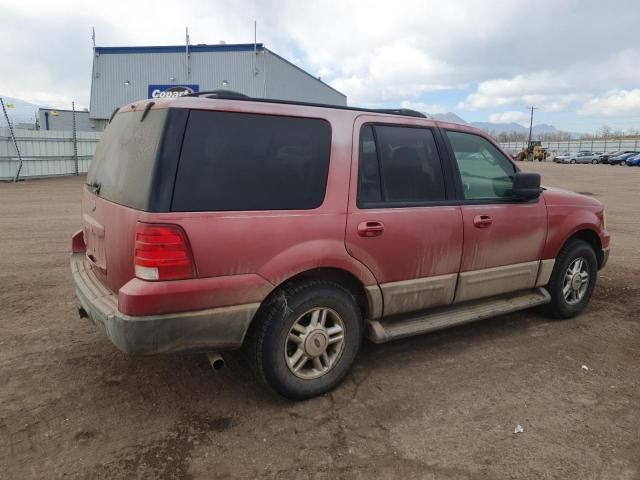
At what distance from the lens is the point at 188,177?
279cm

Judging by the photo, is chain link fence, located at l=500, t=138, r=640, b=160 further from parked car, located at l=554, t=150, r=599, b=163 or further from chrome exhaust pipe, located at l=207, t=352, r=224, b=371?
chrome exhaust pipe, located at l=207, t=352, r=224, b=371

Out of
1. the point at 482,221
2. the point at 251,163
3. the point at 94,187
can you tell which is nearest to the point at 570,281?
the point at 482,221

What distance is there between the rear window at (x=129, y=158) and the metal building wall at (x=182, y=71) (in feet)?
87.1

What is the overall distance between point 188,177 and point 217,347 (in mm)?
1017

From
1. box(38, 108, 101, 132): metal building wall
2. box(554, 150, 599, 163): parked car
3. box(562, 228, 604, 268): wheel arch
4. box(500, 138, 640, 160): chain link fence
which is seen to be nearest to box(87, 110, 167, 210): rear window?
box(562, 228, 604, 268): wheel arch

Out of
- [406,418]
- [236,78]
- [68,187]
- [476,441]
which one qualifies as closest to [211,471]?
[406,418]

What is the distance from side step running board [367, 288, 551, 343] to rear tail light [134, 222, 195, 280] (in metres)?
1.52

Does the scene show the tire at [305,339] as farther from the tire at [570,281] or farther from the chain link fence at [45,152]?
the chain link fence at [45,152]

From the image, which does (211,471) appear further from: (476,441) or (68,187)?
(68,187)

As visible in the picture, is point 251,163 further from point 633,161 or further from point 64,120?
point 633,161

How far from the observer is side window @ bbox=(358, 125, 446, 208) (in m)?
3.50

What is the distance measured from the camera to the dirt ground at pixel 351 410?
2680mm

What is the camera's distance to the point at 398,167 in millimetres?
3682

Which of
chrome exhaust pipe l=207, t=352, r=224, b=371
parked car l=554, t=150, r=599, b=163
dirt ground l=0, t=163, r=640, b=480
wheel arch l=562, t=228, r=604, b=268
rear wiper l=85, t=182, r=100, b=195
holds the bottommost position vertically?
dirt ground l=0, t=163, r=640, b=480
